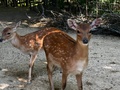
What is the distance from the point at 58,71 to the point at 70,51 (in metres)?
1.62

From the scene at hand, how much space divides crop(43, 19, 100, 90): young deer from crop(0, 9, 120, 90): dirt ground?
1.70 ft

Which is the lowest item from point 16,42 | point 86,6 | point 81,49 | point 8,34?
point 86,6

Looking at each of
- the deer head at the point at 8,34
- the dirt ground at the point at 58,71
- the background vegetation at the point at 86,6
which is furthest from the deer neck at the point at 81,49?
the background vegetation at the point at 86,6

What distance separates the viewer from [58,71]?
250 inches

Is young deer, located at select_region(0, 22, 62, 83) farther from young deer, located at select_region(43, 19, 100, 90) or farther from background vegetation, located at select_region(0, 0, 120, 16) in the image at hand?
background vegetation, located at select_region(0, 0, 120, 16)

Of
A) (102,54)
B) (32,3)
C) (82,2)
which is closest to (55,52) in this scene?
(102,54)

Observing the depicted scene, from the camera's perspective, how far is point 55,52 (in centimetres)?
505

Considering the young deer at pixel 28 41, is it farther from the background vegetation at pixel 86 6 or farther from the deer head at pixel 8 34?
the background vegetation at pixel 86 6

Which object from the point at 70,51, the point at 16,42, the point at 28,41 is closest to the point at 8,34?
the point at 16,42

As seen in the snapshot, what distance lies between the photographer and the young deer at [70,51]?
457cm

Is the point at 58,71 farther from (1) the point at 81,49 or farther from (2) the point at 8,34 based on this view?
(1) the point at 81,49

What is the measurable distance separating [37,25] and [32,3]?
16.4ft

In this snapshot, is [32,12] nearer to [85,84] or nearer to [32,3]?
[32,3]

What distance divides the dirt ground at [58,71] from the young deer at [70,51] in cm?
52
